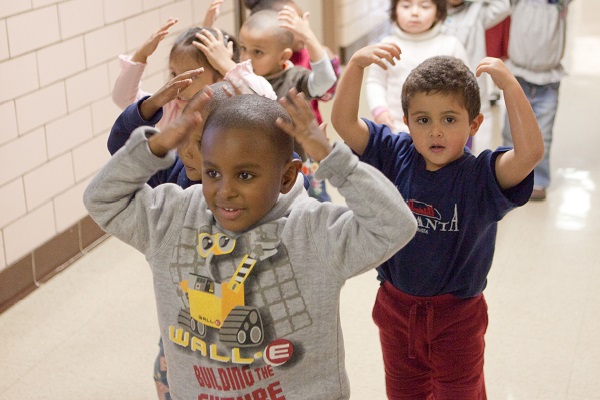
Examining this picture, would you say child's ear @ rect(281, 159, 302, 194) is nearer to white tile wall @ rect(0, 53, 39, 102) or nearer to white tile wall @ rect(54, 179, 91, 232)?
white tile wall @ rect(0, 53, 39, 102)

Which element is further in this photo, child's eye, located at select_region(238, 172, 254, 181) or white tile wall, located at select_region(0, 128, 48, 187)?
white tile wall, located at select_region(0, 128, 48, 187)

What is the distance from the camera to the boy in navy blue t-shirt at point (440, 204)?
189 centimetres

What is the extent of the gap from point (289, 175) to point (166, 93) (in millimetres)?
335

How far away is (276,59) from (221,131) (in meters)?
1.56

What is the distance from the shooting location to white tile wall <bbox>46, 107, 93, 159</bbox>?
348 cm

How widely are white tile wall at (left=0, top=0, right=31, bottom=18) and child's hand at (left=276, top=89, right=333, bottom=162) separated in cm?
208

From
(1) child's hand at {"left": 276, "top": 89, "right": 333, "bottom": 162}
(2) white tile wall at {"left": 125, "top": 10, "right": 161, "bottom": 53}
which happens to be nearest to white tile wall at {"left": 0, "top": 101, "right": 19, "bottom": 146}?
(2) white tile wall at {"left": 125, "top": 10, "right": 161, "bottom": 53}

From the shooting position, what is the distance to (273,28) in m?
2.94

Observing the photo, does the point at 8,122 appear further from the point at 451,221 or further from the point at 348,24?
the point at 348,24

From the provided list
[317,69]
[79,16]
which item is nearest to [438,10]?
[317,69]

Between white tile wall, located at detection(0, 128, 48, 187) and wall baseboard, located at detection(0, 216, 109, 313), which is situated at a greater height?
white tile wall, located at detection(0, 128, 48, 187)

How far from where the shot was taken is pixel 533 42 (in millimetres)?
4062

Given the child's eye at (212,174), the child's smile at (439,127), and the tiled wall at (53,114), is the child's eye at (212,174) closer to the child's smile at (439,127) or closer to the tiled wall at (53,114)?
the child's smile at (439,127)

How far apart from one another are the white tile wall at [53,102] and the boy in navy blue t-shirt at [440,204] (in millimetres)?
1687
